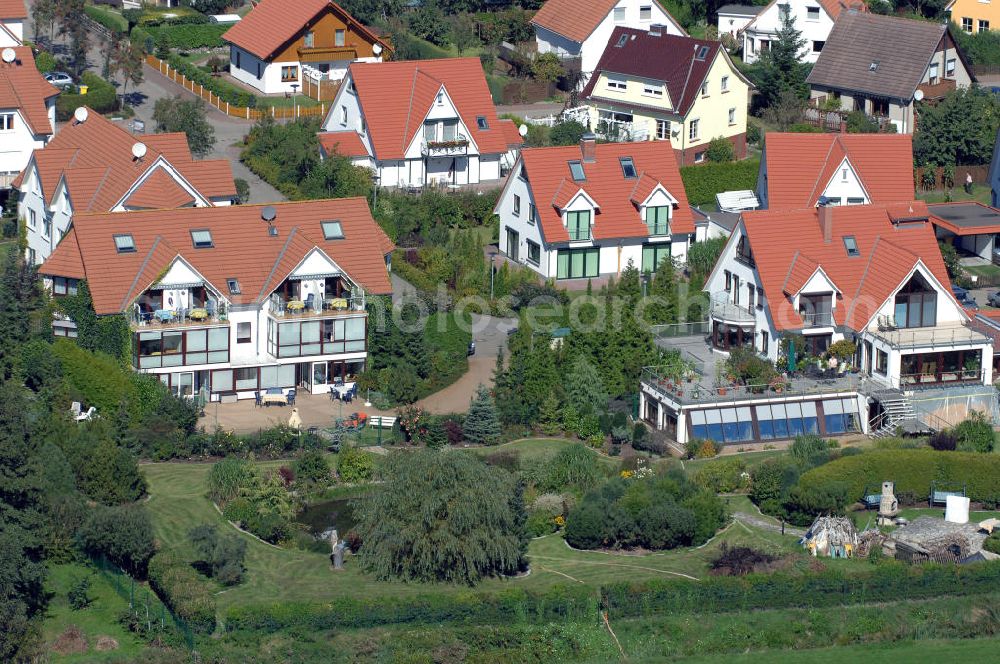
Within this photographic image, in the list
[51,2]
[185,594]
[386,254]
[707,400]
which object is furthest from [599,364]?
[51,2]

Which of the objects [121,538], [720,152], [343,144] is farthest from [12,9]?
[121,538]

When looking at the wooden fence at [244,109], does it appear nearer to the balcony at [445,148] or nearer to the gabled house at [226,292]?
the balcony at [445,148]

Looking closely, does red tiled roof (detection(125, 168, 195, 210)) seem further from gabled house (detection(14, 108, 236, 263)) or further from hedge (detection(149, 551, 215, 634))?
hedge (detection(149, 551, 215, 634))

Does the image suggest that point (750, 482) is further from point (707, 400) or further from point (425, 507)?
point (425, 507)

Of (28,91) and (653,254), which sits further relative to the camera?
(28,91)

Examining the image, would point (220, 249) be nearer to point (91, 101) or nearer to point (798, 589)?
point (91, 101)

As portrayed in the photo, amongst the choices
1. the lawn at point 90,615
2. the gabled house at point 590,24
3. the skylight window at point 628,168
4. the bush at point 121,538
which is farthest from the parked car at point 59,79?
the lawn at point 90,615
